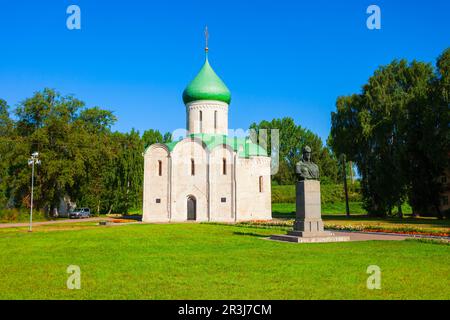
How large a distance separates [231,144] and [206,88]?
213 inches

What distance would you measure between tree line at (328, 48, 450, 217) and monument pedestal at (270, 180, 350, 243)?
643 inches

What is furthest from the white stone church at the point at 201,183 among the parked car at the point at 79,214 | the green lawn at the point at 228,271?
the green lawn at the point at 228,271

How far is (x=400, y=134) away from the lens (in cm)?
3356

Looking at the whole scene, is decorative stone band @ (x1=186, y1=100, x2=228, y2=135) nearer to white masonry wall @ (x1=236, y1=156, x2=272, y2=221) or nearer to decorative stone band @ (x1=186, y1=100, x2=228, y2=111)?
decorative stone band @ (x1=186, y1=100, x2=228, y2=111)

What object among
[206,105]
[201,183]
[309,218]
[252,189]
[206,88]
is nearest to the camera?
[309,218]

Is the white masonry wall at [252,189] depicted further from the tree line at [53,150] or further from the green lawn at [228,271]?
the green lawn at [228,271]

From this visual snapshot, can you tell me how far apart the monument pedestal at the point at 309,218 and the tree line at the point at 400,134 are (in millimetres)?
16336

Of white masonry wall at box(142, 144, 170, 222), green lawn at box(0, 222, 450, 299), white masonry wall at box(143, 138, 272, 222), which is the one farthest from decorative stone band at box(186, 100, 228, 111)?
green lawn at box(0, 222, 450, 299)

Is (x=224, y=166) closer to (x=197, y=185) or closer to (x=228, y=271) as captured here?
(x=197, y=185)

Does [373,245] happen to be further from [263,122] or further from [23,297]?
[263,122]

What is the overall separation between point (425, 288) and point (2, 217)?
33.8 metres

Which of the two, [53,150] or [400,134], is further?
[53,150]

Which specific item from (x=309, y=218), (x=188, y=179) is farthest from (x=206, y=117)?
(x=309, y=218)

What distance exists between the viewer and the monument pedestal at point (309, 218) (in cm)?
1619
